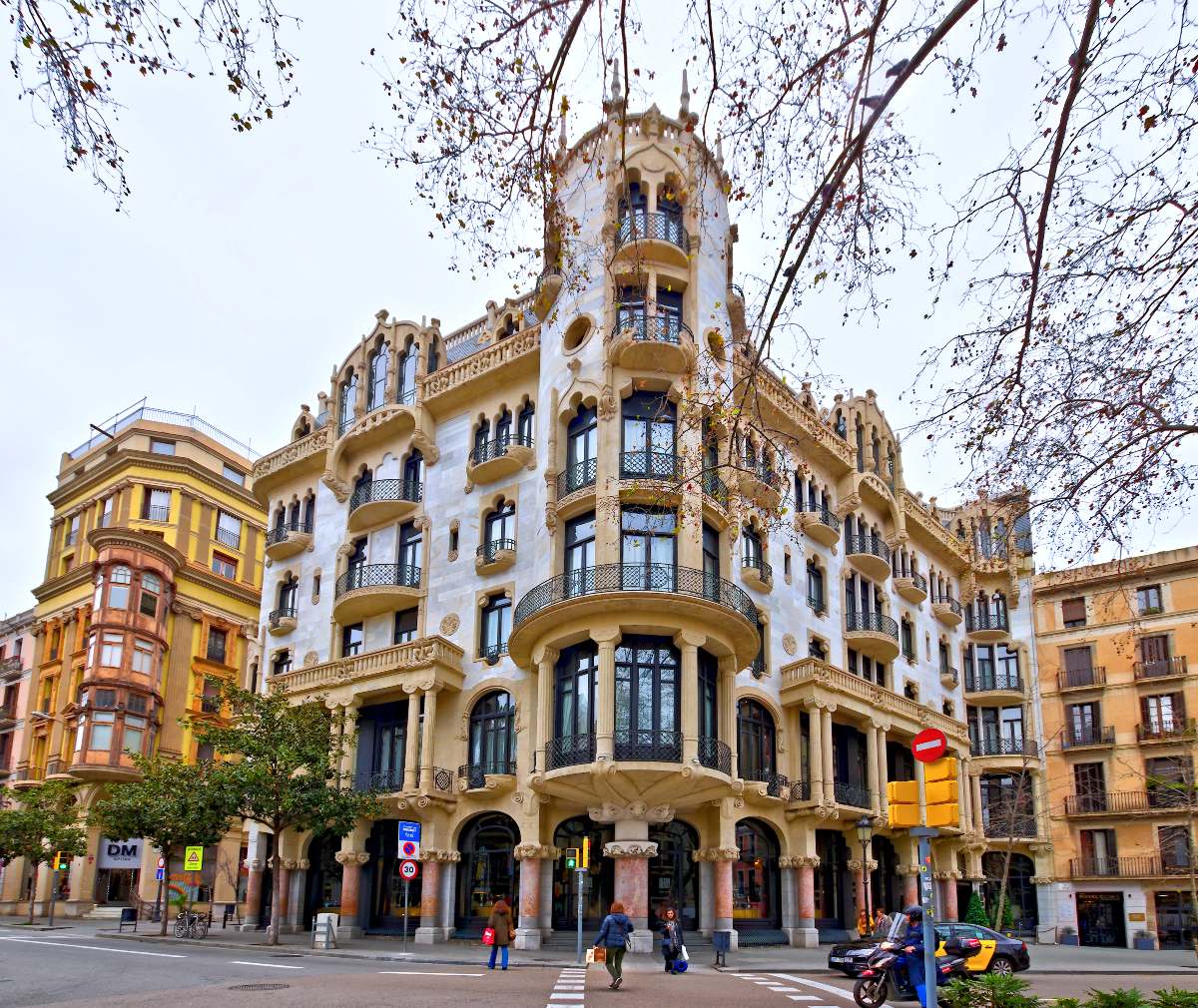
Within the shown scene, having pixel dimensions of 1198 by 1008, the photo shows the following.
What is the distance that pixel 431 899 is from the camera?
104 ft

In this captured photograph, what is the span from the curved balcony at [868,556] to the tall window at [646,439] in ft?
43.7

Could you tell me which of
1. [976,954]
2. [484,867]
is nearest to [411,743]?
[484,867]

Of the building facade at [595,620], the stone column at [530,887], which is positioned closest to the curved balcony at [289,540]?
the building facade at [595,620]

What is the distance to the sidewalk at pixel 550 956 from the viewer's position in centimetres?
2608

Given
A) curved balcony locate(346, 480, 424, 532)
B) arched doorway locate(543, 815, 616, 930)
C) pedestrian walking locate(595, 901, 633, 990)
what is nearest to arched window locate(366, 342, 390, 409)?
curved balcony locate(346, 480, 424, 532)

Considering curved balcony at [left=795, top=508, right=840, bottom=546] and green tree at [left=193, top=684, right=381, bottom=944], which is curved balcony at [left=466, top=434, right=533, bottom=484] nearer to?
green tree at [left=193, top=684, right=381, bottom=944]

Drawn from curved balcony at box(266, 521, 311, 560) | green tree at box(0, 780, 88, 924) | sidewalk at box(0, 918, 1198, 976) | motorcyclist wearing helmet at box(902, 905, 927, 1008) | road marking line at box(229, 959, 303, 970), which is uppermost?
curved balcony at box(266, 521, 311, 560)

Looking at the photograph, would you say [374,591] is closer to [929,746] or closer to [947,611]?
[929,746]

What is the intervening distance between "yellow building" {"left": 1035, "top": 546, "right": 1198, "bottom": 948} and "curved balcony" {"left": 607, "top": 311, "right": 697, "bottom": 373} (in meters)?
24.9

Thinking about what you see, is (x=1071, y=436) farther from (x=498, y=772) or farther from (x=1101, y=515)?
(x=498, y=772)

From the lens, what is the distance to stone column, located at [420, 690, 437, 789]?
32.1 m

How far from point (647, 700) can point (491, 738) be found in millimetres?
6598

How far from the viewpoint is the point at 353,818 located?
30.7 m

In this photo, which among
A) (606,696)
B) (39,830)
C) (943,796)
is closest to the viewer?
(943,796)
